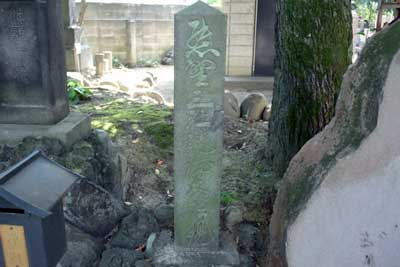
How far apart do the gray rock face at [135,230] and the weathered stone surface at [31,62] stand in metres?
1.18

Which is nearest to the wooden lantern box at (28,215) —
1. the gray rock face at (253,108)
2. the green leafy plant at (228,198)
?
the green leafy plant at (228,198)

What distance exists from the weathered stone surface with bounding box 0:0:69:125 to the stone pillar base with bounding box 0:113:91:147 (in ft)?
0.29

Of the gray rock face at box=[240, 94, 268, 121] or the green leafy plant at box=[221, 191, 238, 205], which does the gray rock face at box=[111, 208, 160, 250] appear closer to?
the green leafy plant at box=[221, 191, 238, 205]

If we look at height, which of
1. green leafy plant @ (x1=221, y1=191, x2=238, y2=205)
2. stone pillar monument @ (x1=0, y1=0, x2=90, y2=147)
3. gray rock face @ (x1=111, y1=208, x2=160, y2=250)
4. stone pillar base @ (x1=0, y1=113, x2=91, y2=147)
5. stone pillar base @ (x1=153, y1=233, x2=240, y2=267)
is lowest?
stone pillar base @ (x1=153, y1=233, x2=240, y2=267)

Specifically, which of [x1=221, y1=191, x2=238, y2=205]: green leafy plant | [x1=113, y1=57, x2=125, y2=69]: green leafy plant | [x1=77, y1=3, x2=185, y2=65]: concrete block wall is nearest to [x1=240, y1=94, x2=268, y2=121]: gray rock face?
[x1=221, y1=191, x2=238, y2=205]: green leafy plant

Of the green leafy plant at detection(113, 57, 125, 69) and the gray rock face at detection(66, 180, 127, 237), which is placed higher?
the green leafy plant at detection(113, 57, 125, 69)

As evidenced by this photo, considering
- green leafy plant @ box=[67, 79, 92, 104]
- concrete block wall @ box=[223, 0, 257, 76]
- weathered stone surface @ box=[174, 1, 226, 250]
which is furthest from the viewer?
concrete block wall @ box=[223, 0, 257, 76]

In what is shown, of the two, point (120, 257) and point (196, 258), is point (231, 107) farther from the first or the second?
point (120, 257)

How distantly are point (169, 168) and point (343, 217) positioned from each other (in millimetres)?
2939

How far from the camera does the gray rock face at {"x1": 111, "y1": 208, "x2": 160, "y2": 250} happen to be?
338cm

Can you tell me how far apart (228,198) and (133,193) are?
109cm

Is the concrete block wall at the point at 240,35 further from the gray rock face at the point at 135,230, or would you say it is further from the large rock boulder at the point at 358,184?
the large rock boulder at the point at 358,184

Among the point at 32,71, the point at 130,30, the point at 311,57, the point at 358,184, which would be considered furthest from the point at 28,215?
the point at 130,30

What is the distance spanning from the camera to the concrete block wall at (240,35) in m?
10.2
